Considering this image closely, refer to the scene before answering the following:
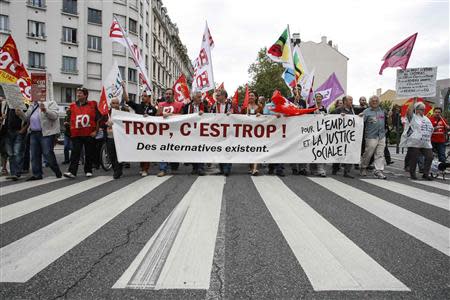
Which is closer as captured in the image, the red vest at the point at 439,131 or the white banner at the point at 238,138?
the white banner at the point at 238,138

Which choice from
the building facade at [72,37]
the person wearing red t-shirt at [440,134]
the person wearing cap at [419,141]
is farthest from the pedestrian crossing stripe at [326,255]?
the building facade at [72,37]

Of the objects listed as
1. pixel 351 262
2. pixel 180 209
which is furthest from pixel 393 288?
pixel 180 209

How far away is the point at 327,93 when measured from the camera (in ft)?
38.5

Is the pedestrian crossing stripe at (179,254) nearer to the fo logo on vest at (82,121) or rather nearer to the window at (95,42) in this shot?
the fo logo on vest at (82,121)

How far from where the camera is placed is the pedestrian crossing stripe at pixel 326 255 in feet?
7.52

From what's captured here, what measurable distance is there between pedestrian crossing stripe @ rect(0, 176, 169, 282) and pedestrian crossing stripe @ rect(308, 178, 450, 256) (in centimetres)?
350

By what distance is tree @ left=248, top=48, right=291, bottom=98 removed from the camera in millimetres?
46188

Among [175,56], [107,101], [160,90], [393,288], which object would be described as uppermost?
[175,56]

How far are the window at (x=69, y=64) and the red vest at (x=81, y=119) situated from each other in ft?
112

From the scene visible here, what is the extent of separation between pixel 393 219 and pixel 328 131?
421 cm

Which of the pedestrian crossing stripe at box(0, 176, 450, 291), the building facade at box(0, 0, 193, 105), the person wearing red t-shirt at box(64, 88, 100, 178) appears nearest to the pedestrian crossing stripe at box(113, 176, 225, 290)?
the pedestrian crossing stripe at box(0, 176, 450, 291)

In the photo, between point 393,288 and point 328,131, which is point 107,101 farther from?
point 393,288

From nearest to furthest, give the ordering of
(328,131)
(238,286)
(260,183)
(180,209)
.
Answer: (238,286)
(180,209)
(260,183)
(328,131)

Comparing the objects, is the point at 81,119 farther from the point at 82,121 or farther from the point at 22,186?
the point at 22,186
